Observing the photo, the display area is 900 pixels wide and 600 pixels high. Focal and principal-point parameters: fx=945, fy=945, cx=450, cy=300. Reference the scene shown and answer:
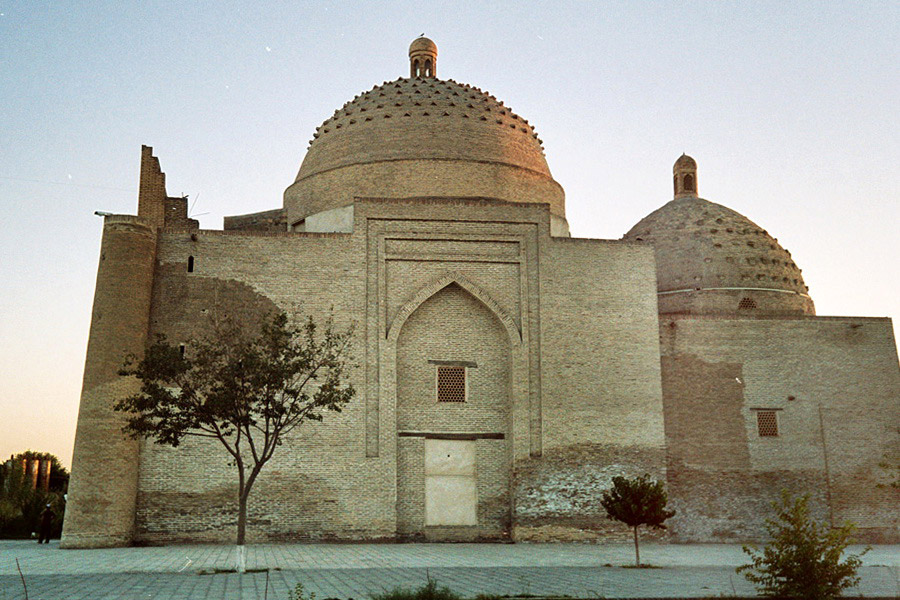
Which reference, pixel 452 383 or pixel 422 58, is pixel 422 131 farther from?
pixel 452 383

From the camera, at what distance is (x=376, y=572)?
12.7 metres

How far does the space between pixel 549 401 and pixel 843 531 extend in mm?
10533

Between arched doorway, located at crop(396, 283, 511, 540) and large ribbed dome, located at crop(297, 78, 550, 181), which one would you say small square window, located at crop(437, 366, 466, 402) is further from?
large ribbed dome, located at crop(297, 78, 550, 181)

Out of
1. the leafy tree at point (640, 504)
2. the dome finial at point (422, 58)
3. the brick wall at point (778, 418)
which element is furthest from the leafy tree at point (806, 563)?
the dome finial at point (422, 58)

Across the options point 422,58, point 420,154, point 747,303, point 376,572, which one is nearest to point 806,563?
point 376,572

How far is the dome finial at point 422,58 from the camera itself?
91.8 feet

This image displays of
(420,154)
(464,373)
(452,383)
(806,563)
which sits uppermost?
(420,154)

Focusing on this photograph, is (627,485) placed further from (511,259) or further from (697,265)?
(697,265)

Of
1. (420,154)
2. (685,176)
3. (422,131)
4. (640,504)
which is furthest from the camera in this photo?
(685,176)

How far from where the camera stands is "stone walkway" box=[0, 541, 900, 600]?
34.6 ft

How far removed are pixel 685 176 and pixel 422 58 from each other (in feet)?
31.7

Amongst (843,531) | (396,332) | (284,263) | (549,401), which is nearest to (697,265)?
(549,401)

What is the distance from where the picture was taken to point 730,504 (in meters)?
21.9

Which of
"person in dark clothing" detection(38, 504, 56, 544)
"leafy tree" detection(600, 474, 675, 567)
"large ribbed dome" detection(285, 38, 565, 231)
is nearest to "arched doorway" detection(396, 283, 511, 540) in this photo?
"large ribbed dome" detection(285, 38, 565, 231)
